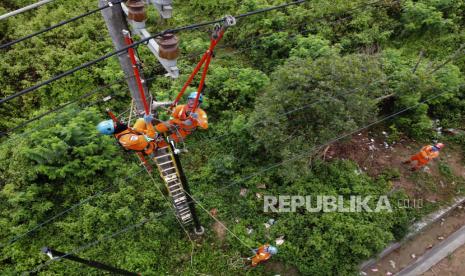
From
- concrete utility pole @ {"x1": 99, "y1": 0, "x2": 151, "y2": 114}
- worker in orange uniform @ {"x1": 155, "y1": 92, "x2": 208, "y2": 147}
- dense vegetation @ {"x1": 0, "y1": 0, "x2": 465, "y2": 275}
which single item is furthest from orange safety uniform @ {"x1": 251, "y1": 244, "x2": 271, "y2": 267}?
concrete utility pole @ {"x1": 99, "y1": 0, "x2": 151, "y2": 114}

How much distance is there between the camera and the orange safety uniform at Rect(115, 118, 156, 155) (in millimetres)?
6273

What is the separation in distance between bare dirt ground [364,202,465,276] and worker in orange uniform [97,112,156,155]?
801 cm

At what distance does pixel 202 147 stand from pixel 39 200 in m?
5.30

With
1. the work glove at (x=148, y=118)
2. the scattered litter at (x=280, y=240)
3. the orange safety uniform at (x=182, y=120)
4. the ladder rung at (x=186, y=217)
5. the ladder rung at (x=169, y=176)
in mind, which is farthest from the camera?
the scattered litter at (x=280, y=240)

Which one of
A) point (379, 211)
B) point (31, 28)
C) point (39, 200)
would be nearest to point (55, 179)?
point (39, 200)

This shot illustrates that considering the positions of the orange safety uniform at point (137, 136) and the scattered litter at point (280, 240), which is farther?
the scattered litter at point (280, 240)

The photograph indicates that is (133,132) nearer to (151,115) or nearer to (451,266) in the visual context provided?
(151,115)

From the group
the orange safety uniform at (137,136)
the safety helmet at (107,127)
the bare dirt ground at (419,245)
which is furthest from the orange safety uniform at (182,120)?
the bare dirt ground at (419,245)

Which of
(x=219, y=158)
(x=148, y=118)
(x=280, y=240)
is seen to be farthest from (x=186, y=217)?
(x=148, y=118)

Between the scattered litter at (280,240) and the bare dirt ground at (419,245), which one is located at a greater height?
the scattered litter at (280,240)

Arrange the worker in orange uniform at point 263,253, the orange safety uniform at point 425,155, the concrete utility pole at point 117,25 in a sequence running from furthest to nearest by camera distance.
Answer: the orange safety uniform at point 425,155
the worker in orange uniform at point 263,253
the concrete utility pole at point 117,25

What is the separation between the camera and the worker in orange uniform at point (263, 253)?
28.7 ft

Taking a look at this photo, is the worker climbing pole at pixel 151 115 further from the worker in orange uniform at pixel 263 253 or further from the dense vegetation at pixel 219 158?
the worker in orange uniform at pixel 263 253

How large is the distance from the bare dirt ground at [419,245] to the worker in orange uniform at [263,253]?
11.2 feet
